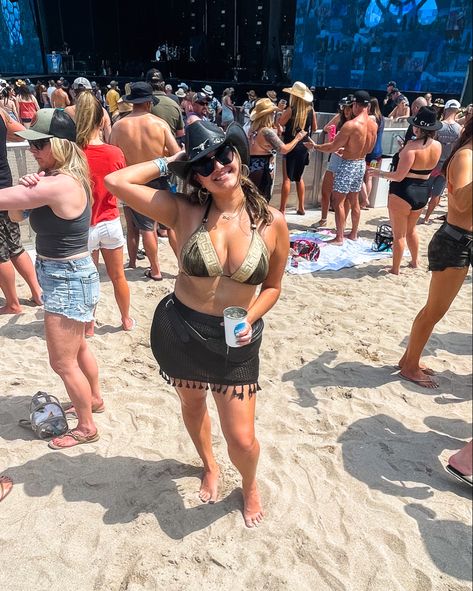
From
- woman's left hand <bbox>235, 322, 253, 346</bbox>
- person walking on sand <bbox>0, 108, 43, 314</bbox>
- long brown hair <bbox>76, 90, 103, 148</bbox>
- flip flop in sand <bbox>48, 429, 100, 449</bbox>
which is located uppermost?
long brown hair <bbox>76, 90, 103, 148</bbox>

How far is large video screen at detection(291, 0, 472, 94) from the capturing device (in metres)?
17.9

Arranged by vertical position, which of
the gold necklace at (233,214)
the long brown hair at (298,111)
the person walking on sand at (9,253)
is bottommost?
the person walking on sand at (9,253)

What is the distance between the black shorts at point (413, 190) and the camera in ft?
16.1

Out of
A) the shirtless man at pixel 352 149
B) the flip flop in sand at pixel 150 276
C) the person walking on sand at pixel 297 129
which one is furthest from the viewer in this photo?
A: the person walking on sand at pixel 297 129

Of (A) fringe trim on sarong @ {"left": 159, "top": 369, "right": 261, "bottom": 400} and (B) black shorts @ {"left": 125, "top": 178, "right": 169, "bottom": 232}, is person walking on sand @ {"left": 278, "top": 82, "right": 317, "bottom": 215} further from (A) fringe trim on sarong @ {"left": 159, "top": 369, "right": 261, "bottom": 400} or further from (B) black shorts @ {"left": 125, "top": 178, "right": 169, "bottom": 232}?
(A) fringe trim on sarong @ {"left": 159, "top": 369, "right": 261, "bottom": 400}

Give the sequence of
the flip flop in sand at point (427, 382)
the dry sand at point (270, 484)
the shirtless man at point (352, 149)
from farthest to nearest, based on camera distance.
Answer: the shirtless man at point (352, 149) < the flip flop in sand at point (427, 382) < the dry sand at point (270, 484)

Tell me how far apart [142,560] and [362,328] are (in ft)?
9.93

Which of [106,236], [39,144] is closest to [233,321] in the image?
[39,144]

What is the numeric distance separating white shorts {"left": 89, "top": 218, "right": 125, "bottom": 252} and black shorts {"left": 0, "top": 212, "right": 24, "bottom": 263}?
1.00 metres

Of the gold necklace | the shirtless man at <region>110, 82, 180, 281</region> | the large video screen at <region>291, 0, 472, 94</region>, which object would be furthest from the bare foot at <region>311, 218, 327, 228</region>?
the large video screen at <region>291, 0, 472, 94</region>

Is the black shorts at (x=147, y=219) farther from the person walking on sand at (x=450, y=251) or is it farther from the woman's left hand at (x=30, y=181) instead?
the person walking on sand at (x=450, y=251)

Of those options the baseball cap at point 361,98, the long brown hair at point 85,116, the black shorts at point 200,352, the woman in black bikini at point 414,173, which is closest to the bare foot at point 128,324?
the long brown hair at point 85,116

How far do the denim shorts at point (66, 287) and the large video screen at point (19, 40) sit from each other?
1418 inches

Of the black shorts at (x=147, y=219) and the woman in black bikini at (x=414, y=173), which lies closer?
the woman in black bikini at (x=414, y=173)
